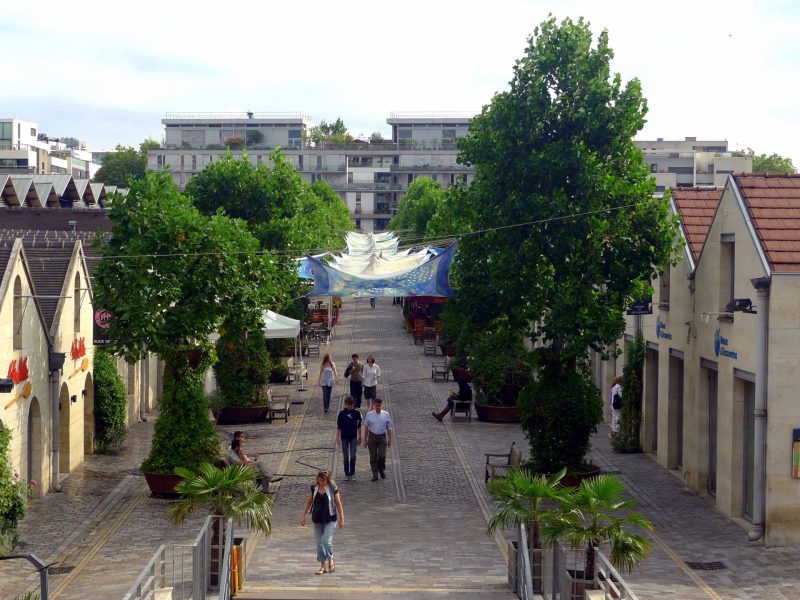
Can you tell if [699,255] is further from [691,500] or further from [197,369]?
[197,369]

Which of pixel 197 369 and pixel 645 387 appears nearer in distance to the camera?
pixel 197 369

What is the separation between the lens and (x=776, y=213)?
19672 mm

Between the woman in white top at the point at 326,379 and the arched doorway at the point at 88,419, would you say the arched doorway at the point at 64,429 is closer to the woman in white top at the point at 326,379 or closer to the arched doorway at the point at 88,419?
the arched doorway at the point at 88,419

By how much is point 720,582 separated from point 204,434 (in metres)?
10.0

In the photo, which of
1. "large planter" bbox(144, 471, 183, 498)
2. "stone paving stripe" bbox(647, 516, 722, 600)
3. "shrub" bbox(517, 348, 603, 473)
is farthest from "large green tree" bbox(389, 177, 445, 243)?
"stone paving stripe" bbox(647, 516, 722, 600)

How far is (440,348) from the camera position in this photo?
50781mm

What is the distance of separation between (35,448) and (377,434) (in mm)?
6502

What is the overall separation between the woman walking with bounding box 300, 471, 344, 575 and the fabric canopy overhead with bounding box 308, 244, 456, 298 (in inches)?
570

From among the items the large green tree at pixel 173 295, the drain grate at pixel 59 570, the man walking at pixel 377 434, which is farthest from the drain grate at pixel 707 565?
the large green tree at pixel 173 295

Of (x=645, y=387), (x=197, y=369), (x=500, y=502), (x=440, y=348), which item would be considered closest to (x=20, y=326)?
(x=197, y=369)

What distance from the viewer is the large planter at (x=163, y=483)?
2170 cm

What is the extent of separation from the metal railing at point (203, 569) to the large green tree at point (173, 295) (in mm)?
5714

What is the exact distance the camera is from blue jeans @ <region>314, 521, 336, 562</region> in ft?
52.3

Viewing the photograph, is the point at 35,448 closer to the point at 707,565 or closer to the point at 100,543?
the point at 100,543
